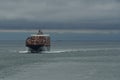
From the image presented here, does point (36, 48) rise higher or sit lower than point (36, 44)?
lower

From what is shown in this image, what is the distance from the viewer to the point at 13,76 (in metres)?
57.7

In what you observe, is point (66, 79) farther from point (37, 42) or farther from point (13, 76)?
point (37, 42)

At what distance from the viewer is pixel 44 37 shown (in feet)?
376

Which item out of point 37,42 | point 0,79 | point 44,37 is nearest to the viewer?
point 0,79

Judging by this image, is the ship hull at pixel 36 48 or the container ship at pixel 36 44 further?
the ship hull at pixel 36 48

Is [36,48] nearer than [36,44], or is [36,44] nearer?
[36,44]

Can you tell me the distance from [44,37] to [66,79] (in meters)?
60.7

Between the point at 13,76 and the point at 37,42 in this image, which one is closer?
the point at 13,76

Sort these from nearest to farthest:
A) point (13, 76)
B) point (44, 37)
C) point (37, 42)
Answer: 1. point (13, 76)
2. point (37, 42)
3. point (44, 37)

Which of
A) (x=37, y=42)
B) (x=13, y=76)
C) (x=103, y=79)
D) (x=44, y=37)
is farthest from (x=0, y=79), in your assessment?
(x=44, y=37)

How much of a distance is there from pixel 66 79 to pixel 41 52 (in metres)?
56.7

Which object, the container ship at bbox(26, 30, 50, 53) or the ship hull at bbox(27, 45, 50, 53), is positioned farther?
the ship hull at bbox(27, 45, 50, 53)

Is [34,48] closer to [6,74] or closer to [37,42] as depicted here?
[37,42]

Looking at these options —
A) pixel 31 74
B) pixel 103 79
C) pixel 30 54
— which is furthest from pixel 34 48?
pixel 103 79
